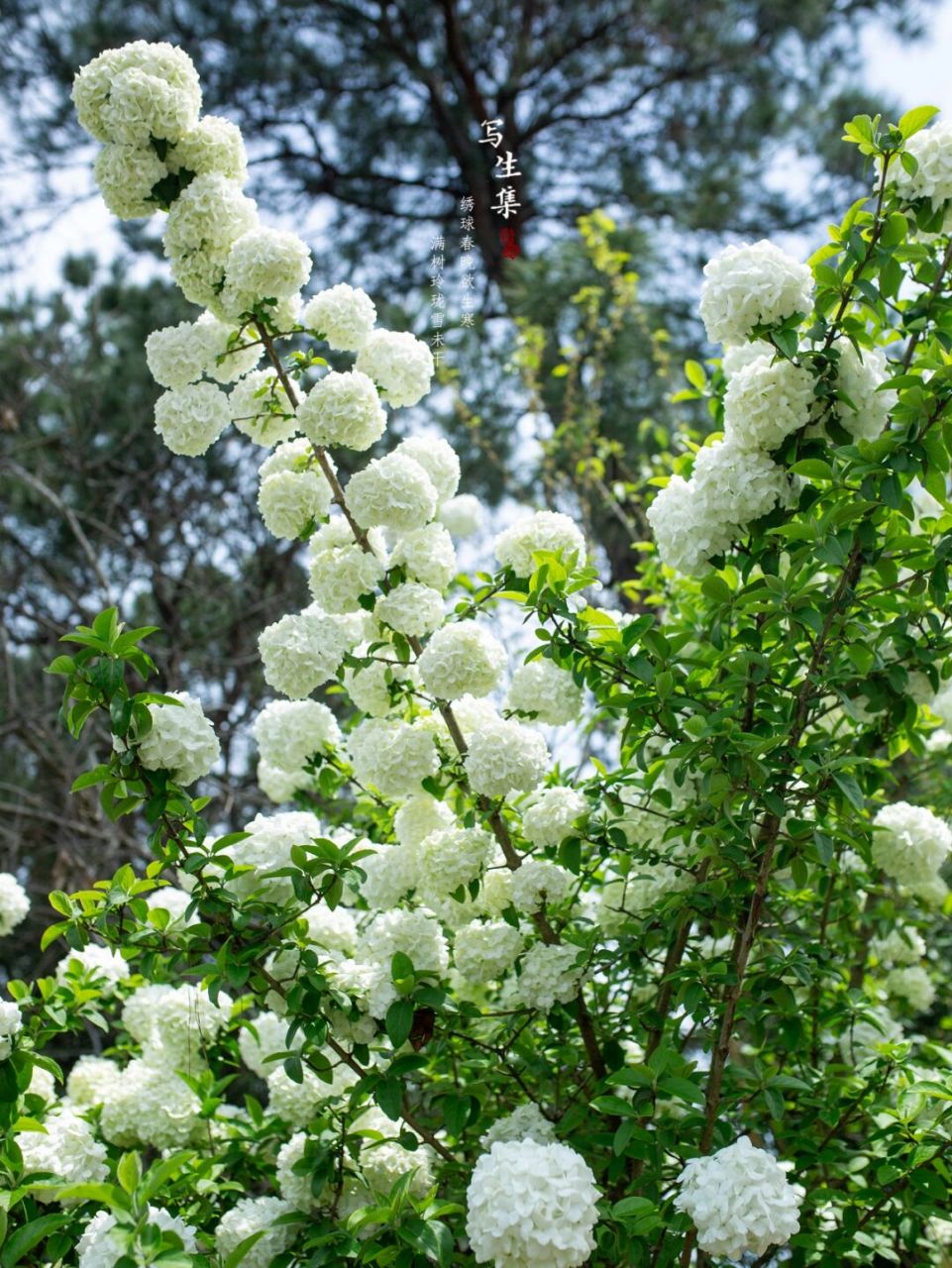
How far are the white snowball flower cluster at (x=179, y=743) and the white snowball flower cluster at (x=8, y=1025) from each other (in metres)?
0.44

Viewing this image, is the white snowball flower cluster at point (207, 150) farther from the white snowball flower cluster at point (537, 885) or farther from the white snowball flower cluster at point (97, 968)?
the white snowball flower cluster at point (97, 968)

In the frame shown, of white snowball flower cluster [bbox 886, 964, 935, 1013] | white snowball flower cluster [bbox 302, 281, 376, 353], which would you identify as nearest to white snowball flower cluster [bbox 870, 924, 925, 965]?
white snowball flower cluster [bbox 886, 964, 935, 1013]

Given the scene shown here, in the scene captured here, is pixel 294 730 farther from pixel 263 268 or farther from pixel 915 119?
pixel 915 119

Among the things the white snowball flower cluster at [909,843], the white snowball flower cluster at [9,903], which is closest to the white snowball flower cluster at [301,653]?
the white snowball flower cluster at [9,903]

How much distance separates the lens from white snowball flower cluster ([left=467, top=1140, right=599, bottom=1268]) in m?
1.48

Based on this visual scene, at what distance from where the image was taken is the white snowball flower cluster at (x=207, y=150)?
2168 mm

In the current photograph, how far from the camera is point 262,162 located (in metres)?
5.65

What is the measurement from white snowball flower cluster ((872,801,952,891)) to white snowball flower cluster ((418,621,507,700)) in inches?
34.9

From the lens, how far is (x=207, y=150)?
2.17 metres

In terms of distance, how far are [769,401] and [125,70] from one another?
1252 mm

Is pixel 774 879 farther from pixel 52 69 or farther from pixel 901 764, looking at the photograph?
pixel 52 69

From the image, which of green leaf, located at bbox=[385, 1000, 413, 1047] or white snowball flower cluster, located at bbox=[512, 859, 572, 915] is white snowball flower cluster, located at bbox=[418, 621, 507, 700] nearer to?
white snowball flower cluster, located at bbox=[512, 859, 572, 915]

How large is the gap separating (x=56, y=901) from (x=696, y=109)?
5703 mm

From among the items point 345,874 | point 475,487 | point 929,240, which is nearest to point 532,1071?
point 345,874
